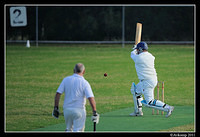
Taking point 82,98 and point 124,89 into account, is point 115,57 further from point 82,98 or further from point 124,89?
point 82,98

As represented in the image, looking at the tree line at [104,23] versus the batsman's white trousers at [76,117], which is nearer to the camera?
the batsman's white trousers at [76,117]

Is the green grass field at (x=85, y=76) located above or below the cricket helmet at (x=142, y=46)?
below

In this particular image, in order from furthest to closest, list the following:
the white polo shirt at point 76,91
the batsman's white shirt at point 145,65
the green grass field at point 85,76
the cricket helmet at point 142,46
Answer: the green grass field at point 85,76, the cricket helmet at point 142,46, the batsman's white shirt at point 145,65, the white polo shirt at point 76,91

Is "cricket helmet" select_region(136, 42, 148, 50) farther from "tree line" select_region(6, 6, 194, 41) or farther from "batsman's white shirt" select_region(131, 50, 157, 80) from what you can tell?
"tree line" select_region(6, 6, 194, 41)

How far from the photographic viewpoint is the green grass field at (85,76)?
14.2m

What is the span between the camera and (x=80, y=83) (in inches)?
353

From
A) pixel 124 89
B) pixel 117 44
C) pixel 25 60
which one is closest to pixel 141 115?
pixel 124 89

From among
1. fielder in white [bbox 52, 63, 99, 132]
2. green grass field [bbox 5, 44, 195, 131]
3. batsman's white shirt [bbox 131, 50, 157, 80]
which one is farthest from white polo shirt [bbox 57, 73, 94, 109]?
batsman's white shirt [bbox 131, 50, 157, 80]

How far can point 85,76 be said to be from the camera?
23.7m

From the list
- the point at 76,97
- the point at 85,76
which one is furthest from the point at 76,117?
the point at 85,76

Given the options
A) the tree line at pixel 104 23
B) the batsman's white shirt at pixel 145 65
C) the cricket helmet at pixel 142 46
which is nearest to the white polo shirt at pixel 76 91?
the batsman's white shirt at pixel 145 65

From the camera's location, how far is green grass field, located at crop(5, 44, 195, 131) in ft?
46.7

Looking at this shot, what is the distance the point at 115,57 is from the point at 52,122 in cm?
2102

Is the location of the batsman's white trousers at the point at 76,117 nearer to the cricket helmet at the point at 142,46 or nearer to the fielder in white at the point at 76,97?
the fielder in white at the point at 76,97
